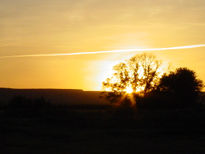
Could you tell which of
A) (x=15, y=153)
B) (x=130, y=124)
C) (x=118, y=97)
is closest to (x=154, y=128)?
(x=130, y=124)

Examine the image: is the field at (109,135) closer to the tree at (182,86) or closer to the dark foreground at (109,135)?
the dark foreground at (109,135)

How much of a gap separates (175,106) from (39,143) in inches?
1668

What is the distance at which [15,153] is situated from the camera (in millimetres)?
16672

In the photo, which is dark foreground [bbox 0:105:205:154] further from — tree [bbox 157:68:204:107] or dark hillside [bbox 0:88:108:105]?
dark hillside [bbox 0:88:108:105]

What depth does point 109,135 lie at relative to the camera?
24078 millimetres

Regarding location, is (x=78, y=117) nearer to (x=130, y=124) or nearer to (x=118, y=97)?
(x=130, y=124)

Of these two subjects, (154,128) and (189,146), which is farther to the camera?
(154,128)

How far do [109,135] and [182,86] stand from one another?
137 ft

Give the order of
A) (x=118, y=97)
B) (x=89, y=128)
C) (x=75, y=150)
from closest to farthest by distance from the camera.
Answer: (x=75, y=150) → (x=89, y=128) → (x=118, y=97)

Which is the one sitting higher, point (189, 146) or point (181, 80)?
point (181, 80)

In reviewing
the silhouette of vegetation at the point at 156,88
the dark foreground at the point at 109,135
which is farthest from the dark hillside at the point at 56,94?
the dark foreground at the point at 109,135

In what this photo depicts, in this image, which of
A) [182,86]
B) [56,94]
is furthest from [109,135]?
[56,94]

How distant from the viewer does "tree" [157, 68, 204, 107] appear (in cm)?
6316

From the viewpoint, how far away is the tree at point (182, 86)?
6316 centimetres
